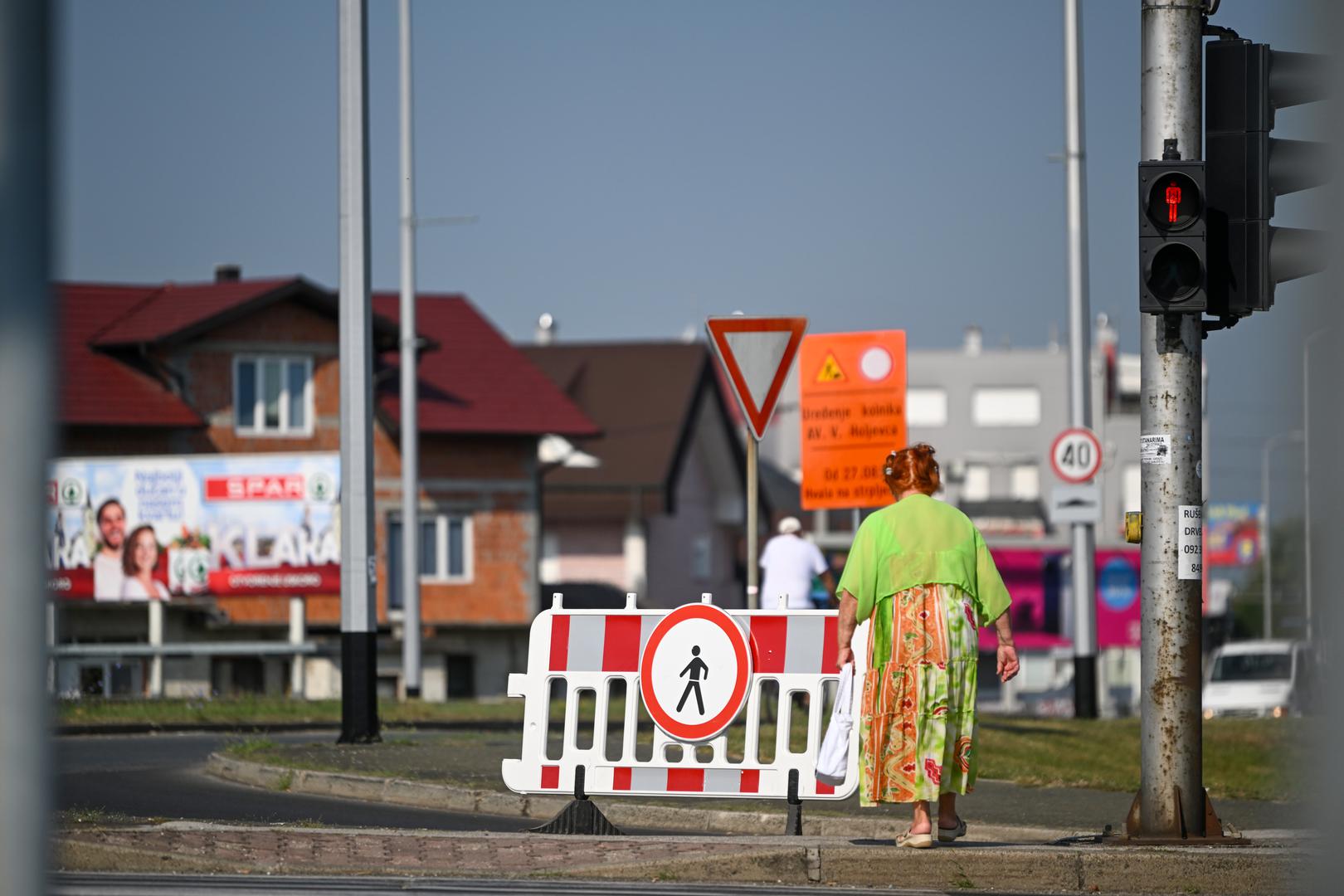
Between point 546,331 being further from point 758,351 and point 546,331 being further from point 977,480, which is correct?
point 758,351

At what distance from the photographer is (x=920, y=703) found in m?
8.02

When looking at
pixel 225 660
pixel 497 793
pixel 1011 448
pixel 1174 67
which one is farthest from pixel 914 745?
pixel 1011 448

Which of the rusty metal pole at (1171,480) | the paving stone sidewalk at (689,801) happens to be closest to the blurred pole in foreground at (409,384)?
the paving stone sidewalk at (689,801)

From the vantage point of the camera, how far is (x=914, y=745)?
800 centimetres

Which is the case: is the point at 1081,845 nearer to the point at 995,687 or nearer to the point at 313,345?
the point at 313,345

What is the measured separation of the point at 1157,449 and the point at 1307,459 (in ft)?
19.9

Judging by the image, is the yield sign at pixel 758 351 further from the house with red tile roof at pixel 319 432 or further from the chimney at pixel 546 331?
the chimney at pixel 546 331

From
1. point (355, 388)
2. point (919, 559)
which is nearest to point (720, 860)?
point (919, 559)

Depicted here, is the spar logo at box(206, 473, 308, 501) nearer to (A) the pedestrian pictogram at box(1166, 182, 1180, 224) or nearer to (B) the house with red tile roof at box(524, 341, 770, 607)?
(B) the house with red tile roof at box(524, 341, 770, 607)

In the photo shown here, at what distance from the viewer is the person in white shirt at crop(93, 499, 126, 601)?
33281 mm

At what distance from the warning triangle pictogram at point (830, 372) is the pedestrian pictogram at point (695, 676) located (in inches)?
293

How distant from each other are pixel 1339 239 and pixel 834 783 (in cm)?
674

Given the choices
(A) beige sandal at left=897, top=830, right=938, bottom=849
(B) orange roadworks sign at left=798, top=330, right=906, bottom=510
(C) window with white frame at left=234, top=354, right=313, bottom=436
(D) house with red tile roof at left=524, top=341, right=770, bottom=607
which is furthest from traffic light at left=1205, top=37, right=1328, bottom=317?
(D) house with red tile roof at left=524, top=341, right=770, bottom=607

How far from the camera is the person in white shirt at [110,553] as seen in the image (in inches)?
1310
